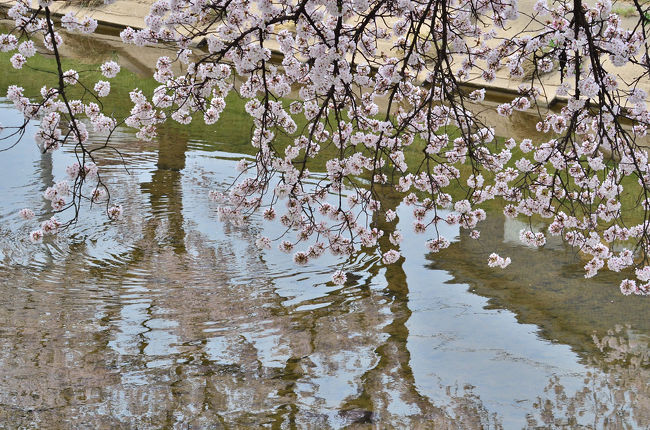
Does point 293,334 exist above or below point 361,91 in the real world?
below

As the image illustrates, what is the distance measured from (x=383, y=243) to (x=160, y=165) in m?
3.03

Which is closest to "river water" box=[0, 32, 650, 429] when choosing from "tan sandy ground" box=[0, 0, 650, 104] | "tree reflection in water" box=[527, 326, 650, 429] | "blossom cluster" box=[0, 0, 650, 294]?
"tree reflection in water" box=[527, 326, 650, 429]

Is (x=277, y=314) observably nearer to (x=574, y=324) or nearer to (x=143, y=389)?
(x=143, y=389)

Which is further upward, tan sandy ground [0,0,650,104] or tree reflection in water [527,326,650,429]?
tan sandy ground [0,0,650,104]

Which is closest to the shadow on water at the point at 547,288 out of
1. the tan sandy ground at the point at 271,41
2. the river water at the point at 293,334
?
the river water at the point at 293,334

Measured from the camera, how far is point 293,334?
5.80m

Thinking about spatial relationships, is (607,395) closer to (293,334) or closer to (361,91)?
(293,334)

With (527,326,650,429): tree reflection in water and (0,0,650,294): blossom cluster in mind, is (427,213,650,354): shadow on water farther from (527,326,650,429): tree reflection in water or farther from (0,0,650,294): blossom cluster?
(0,0,650,294): blossom cluster

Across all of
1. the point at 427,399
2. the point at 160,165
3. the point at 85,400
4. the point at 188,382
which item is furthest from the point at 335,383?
the point at 160,165

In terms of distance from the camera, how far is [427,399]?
198 inches

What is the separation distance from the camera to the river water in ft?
15.9

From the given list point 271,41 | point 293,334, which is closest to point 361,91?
point 293,334

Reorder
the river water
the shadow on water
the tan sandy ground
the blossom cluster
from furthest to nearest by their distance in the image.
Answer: the tan sandy ground, the shadow on water, the river water, the blossom cluster

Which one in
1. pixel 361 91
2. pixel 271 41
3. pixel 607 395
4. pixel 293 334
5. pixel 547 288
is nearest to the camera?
pixel 607 395
